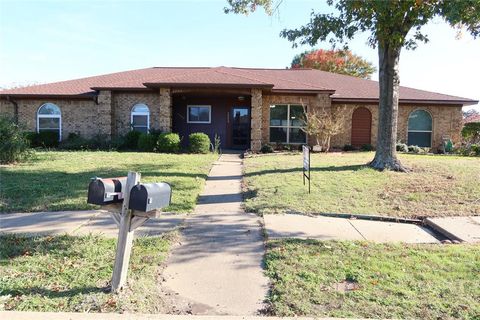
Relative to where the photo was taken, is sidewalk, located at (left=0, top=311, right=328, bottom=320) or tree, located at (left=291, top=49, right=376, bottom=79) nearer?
sidewalk, located at (left=0, top=311, right=328, bottom=320)

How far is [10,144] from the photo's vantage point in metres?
12.6

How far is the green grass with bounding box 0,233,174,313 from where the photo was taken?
3.50 metres

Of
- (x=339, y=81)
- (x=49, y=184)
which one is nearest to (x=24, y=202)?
(x=49, y=184)

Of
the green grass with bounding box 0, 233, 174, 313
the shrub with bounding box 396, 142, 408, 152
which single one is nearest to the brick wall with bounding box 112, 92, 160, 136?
the shrub with bounding box 396, 142, 408, 152

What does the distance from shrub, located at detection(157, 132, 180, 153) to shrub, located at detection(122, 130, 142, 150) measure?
1.83m

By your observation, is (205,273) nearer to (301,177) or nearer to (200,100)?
(301,177)

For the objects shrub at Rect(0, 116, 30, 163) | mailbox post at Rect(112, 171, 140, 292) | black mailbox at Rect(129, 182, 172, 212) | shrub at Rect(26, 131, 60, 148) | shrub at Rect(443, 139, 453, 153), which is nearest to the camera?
black mailbox at Rect(129, 182, 172, 212)

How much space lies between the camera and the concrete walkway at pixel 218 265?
3660 mm

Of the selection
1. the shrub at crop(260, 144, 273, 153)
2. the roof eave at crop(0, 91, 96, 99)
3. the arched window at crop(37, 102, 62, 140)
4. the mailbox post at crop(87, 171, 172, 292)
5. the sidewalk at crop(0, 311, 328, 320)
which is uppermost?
the roof eave at crop(0, 91, 96, 99)

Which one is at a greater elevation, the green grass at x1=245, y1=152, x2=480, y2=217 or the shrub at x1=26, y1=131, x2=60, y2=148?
the shrub at x1=26, y1=131, x2=60, y2=148

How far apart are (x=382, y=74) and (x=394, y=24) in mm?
1705

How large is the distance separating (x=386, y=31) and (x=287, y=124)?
32.2ft

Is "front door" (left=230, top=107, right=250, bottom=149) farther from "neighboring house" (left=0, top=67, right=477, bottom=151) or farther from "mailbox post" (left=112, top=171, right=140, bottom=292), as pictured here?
"mailbox post" (left=112, top=171, right=140, bottom=292)

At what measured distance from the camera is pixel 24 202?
7480 millimetres
